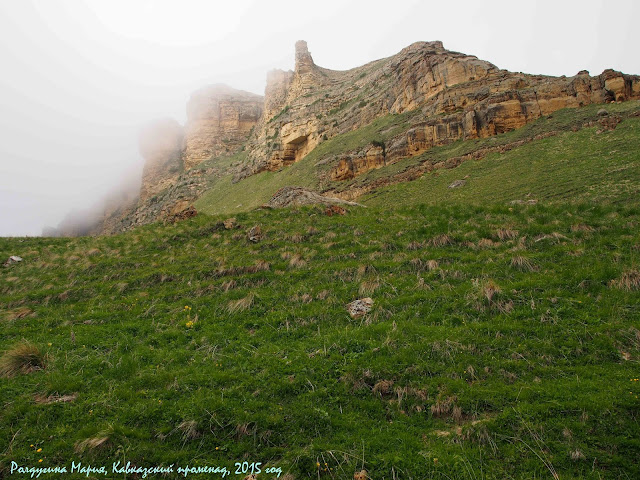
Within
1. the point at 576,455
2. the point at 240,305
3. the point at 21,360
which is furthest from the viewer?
the point at 240,305

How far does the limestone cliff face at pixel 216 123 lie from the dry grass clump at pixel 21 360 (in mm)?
74982

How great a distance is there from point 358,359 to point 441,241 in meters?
6.17

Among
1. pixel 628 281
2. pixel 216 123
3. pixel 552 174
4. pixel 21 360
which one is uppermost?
pixel 216 123

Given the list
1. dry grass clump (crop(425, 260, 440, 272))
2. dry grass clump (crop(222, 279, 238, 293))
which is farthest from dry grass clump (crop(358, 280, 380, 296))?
dry grass clump (crop(222, 279, 238, 293))

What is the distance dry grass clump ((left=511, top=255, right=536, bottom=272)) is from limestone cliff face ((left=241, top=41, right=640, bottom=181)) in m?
23.8

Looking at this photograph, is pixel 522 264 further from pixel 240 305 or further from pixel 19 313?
pixel 19 313

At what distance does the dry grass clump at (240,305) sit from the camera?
779cm

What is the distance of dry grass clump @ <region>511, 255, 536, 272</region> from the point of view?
7.83 metres

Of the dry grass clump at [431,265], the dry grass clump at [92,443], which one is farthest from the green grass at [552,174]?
the dry grass clump at [92,443]

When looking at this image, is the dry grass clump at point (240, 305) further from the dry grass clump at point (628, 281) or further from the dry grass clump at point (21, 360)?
the dry grass clump at point (628, 281)

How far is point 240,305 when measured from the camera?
25.9ft

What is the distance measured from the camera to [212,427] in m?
4.34

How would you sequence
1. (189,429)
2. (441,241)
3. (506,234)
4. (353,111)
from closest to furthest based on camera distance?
(189,429) < (506,234) < (441,241) < (353,111)

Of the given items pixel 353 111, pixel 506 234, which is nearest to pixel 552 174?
pixel 506 234
